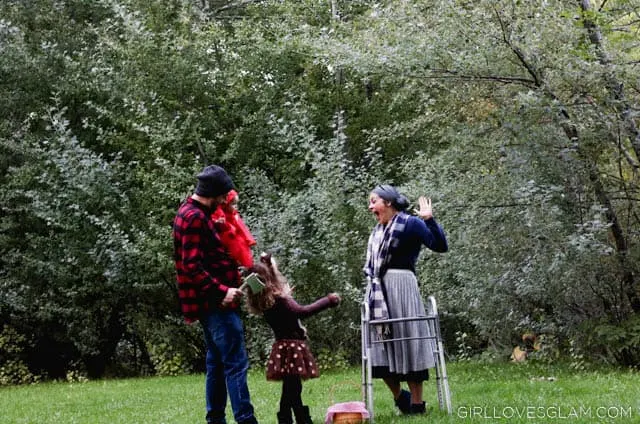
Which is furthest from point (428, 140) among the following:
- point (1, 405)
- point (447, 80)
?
point (1, 405)

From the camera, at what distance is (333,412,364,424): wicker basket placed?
21.9 feet

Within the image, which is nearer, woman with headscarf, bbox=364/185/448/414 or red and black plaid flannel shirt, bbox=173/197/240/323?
red and black plaid flannel shirt, bbox=173/197/240/323

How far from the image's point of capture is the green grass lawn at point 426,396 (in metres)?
6.88

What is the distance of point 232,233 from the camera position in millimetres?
6516

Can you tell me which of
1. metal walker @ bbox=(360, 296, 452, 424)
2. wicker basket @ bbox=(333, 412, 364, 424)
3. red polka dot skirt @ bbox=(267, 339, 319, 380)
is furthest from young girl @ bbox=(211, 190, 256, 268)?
wicker basket @ bbox=(333, 412, 364, 424)

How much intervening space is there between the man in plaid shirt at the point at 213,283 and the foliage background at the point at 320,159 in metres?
4.28

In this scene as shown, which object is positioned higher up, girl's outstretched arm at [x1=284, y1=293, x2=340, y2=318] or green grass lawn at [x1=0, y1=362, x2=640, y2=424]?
girl's outstretched arm at [x1=284, y1=293, x2=340, y2=318]

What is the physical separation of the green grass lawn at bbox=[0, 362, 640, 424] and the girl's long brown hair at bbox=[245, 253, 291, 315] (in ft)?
4.19

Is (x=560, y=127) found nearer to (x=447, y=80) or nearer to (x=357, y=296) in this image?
(x=447, y=80)

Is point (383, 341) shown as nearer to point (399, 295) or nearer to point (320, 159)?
point (399, 295)

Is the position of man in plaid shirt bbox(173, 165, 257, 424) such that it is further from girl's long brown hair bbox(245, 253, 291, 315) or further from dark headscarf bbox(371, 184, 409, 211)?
dark headscarf bbox(371, 184, 409, 211)

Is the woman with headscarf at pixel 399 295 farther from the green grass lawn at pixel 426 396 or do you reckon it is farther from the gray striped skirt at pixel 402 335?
the green grass lawn at pixel 426 396

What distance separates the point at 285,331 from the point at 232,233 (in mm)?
841

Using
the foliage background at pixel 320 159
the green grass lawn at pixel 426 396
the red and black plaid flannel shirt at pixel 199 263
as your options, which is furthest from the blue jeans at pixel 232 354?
the foliage background at pixel 320 159
